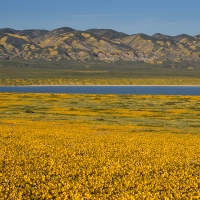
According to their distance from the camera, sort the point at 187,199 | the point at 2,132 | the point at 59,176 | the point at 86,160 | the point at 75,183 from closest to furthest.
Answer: the point at 187,199, the point at 75,183, the point at 59,176, the point at 86,160, the point at 2,132

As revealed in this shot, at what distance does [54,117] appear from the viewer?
2032 inches

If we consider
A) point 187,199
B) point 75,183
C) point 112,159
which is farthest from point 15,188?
point 112,159

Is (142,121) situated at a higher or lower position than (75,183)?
lower

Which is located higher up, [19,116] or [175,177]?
[175,177]

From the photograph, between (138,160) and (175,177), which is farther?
(138,160)

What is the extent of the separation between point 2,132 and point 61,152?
404 inches

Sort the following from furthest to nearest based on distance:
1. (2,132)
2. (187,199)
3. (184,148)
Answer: (2,132) < (184,148) < (187,199)

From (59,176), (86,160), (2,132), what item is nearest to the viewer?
(59,176)

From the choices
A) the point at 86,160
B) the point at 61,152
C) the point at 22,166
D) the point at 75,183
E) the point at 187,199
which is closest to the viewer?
the point at 187,199

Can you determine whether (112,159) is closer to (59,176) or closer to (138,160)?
(138,160)

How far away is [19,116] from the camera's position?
52.0 meters

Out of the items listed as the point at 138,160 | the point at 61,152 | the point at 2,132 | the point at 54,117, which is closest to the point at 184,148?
the point at 138,160

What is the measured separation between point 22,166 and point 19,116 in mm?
33896

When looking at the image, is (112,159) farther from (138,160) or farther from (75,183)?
(75,183)
